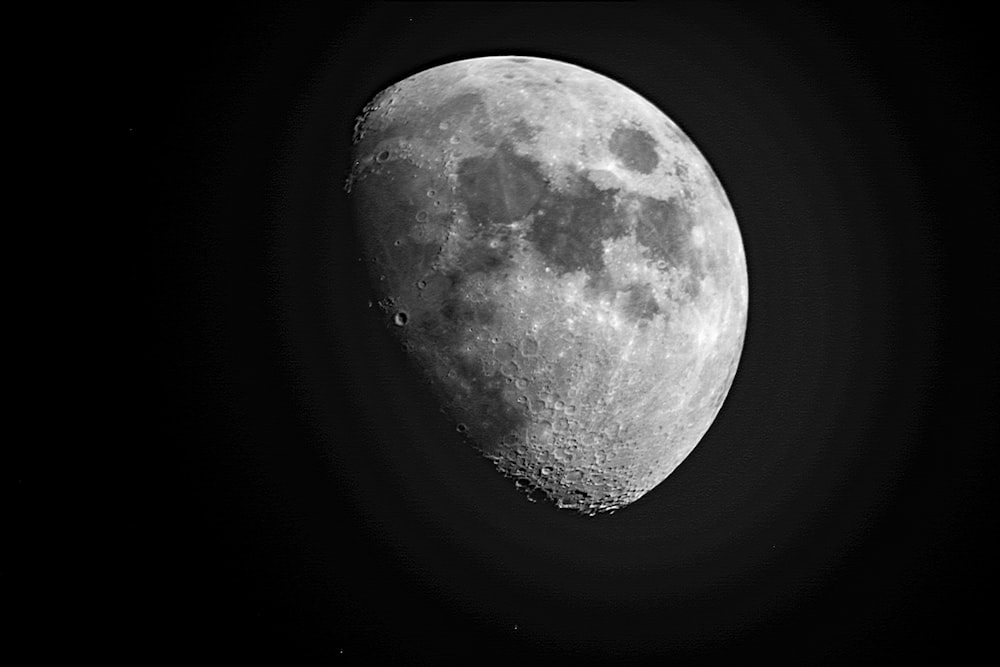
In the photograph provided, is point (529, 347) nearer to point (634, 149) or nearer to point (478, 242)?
point (478, 242)

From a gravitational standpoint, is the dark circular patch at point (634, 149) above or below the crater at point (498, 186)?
above

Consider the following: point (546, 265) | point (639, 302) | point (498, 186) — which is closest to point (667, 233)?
point (639, 302)

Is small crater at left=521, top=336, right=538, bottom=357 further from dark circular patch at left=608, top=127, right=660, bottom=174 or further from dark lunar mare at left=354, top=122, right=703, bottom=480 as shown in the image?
dark circular patch at left=608, top=127, right=660, bottom=174

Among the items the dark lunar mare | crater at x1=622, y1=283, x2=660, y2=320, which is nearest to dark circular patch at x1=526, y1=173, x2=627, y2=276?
the dark lunar mare

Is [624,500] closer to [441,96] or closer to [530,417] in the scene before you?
[530,417]

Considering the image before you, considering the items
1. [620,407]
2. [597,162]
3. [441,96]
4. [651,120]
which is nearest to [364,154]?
[441,96]

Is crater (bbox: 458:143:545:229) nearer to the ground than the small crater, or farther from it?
farther from it

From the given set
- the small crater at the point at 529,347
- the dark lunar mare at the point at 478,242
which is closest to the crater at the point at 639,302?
the dark lunar mare at the point at 478,242

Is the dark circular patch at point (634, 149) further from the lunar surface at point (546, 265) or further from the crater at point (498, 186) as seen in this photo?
the crater at point (498, 186)
